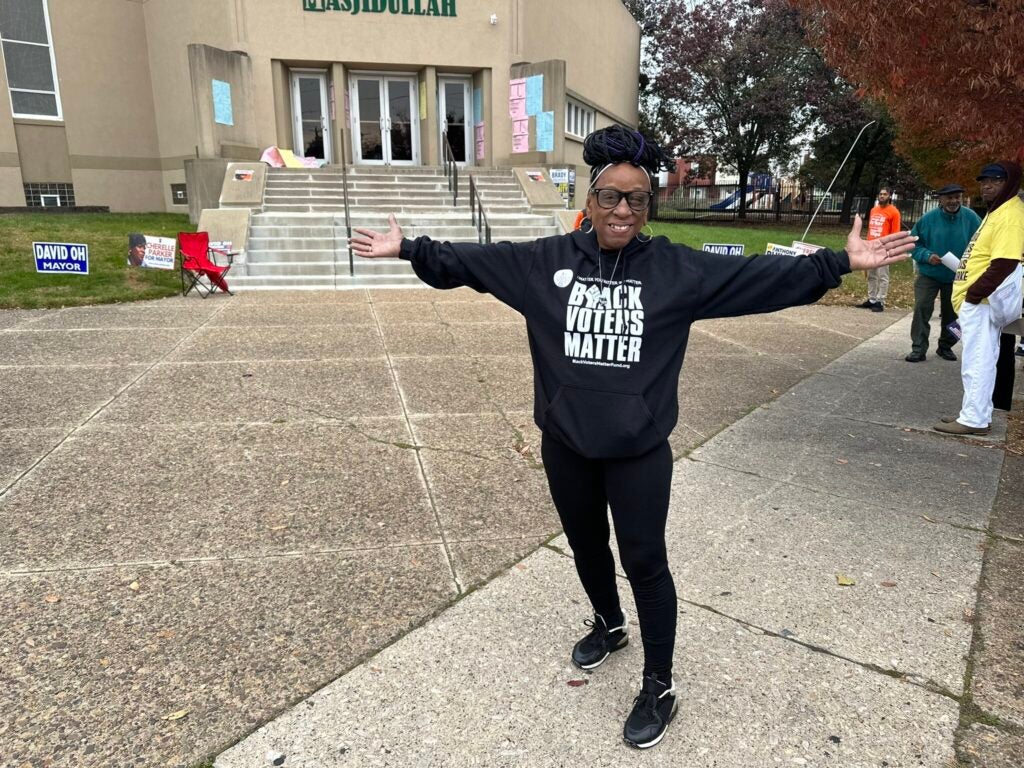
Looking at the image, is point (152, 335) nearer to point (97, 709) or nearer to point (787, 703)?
point (97, 709)

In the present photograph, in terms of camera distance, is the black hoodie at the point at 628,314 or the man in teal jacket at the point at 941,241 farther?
the man in teal jacket at the point at 941,241

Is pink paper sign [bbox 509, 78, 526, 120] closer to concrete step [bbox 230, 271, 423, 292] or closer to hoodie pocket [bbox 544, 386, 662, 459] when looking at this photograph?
concrete step [bbox 230, 271, 423, 292]

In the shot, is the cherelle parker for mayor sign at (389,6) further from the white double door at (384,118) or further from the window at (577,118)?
the window at (577,118)

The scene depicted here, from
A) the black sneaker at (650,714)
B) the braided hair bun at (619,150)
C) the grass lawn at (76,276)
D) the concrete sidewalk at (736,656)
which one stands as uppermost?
the braided hair bun at (619,150)

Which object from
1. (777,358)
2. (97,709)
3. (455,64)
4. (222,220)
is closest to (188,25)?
(455,64)

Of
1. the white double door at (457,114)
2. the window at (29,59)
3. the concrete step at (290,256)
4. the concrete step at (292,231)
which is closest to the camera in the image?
the concrete step at (290,256)

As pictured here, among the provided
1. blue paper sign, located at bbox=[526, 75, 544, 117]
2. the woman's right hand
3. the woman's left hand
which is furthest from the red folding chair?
blue paper sign, located at bbox=[526, 75, 544, 117]

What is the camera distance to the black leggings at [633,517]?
7.30ft

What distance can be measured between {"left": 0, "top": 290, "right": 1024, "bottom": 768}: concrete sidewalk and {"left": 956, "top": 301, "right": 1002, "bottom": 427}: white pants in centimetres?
26

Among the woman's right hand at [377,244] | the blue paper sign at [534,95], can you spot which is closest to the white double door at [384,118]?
the blue paper sign at [534,95]

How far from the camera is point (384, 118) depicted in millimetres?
20312

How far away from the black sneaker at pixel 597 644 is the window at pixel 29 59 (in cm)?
2538

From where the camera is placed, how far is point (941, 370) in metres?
7.27

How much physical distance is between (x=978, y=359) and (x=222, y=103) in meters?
17.4
